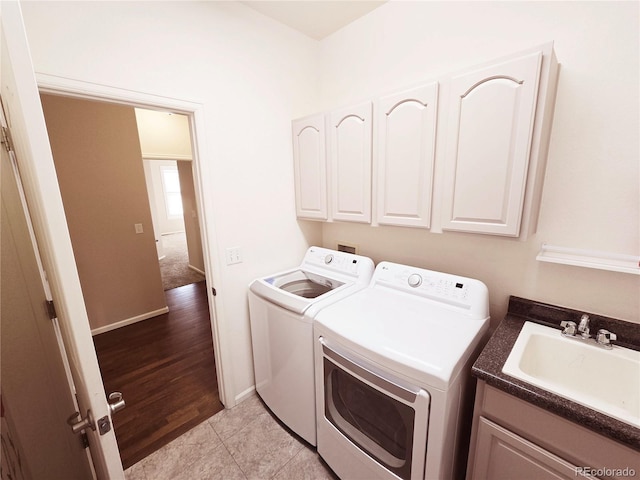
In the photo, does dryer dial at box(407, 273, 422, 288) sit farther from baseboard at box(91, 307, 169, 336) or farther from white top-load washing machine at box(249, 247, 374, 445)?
baseboard at box(91, 307, 169, 336)

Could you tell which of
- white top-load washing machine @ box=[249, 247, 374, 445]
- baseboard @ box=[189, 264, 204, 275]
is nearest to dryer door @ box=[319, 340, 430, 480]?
white top-load washing machine @ box=[249, 247, 374, 445]

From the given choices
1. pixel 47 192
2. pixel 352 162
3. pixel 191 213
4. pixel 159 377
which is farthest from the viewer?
pixel 191 213

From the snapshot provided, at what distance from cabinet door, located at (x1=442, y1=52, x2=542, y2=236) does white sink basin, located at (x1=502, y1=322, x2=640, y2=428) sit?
541mm

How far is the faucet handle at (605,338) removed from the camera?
1.09 meters

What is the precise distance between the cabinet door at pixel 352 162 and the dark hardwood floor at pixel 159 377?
5.80 feet

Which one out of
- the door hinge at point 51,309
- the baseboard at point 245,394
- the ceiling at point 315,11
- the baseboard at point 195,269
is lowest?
the baseboard at point 245,394

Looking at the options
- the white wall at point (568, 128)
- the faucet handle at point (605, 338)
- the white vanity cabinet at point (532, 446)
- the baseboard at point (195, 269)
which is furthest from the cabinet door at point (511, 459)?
the baseboard at point (195, 269)

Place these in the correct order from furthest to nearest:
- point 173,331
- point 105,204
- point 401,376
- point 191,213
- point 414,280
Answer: point 191,213 → point 173,331 → point 105,204 → point 414,280 → point 401,376

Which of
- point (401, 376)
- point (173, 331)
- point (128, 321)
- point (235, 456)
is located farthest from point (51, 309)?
point (128, 321)

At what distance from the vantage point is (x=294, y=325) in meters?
1.49

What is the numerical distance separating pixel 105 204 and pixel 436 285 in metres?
3.38

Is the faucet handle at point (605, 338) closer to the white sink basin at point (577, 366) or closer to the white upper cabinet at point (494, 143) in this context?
the white sink basin at point (577, 366)

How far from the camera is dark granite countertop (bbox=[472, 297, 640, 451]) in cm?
77

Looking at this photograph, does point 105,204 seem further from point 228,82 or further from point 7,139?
point 7,139
